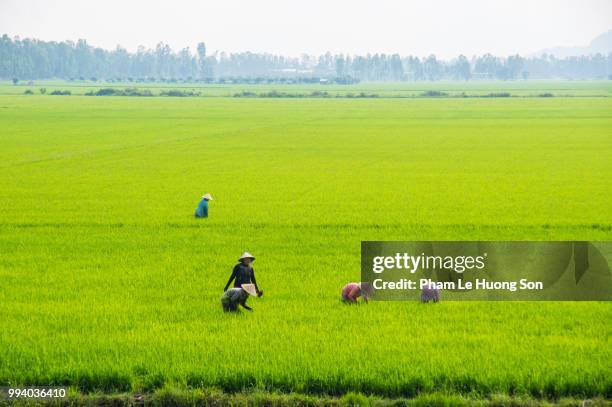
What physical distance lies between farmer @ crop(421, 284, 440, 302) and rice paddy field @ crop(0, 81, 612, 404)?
19cm

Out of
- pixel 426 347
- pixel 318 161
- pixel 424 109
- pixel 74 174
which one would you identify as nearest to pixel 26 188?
pixel 74 174

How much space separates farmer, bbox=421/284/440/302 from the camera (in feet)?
32.3

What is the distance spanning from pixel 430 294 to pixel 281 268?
2835mm

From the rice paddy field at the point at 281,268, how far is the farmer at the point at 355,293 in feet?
0.86

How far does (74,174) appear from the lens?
26.4 meters

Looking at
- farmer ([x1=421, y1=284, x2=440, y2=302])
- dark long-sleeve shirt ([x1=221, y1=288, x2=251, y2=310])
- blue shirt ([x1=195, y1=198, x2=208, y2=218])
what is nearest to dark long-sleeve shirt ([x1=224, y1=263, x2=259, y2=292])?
dark long-sleeve shirt ([x1=221, y1=288, x2=251, y2=310])

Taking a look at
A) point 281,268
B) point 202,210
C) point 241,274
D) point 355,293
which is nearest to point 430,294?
point 355,293

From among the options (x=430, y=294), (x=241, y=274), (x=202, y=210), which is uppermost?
(x=241, y=274)

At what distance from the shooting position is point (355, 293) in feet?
32.0

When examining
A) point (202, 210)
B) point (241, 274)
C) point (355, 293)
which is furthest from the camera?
point (202, 210)

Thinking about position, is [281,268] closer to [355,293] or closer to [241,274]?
[355,293]

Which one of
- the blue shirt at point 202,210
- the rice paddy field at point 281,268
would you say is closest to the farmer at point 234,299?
the rice paddy field at point 281,268

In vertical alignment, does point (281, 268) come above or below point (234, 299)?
below

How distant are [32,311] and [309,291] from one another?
3.39 meters
